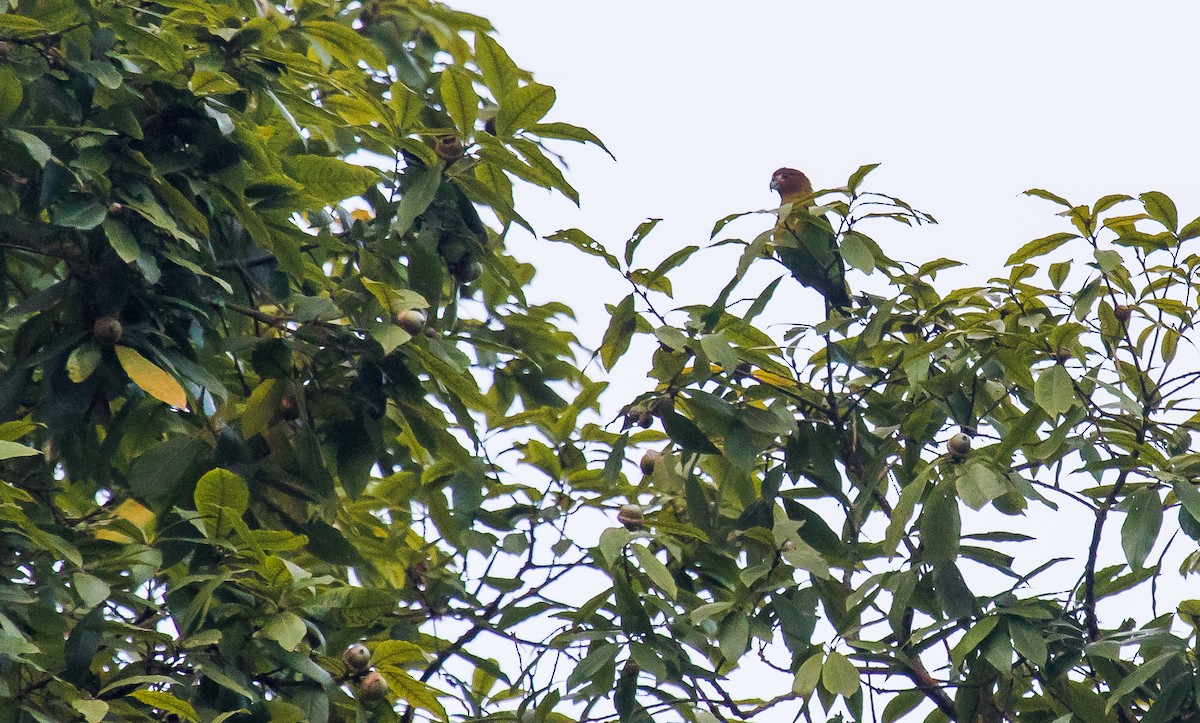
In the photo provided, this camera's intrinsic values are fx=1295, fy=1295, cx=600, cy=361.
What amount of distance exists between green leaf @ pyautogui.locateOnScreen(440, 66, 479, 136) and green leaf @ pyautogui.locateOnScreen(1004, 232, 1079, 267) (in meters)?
0.97

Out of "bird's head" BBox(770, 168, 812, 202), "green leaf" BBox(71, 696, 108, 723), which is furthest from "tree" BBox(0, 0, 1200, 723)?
"bird's head" BBox(770, 168, 812, 202)

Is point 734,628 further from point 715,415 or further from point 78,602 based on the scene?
point 78,602

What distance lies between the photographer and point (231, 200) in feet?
7.64

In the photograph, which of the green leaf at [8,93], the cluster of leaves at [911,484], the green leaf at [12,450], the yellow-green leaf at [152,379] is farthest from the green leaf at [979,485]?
the green leaf at [8,93]

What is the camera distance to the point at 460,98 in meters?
2.21

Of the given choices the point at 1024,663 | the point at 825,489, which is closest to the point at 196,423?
the point at 825,489

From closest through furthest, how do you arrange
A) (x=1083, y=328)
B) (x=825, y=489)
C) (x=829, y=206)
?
(x=1083, y=328)
(x=829, y=206)
(x=825, y=489)

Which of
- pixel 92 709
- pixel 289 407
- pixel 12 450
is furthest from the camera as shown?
pixel 289 407

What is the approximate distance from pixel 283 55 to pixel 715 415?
1.00 m

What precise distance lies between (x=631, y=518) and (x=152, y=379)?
86 centimetres

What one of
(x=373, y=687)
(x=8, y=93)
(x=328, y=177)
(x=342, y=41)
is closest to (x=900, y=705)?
(x=373, y=687)

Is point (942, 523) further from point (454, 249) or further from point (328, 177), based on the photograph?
point (328, 177)

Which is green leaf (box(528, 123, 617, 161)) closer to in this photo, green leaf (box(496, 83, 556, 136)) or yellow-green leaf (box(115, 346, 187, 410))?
green leaf (box(496, 83, 556, 136))

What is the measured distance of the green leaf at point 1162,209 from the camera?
6.83 ft
